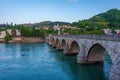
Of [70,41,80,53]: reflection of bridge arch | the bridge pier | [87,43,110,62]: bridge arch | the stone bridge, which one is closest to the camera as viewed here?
the bridge pier

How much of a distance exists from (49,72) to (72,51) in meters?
19.7

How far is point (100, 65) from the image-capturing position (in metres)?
34.7

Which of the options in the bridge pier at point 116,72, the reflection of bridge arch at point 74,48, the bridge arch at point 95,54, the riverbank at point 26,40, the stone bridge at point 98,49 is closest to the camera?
the bridge pier at point 116,72

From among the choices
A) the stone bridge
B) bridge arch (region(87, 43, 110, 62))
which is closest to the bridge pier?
the stone bridge

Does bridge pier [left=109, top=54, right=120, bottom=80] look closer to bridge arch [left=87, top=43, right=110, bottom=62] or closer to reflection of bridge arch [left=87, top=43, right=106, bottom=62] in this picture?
bridge arch [left=87, top=43, right=110, bottom=62]

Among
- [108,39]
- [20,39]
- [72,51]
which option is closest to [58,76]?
[108,39]

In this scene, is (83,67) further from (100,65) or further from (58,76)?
(58,76)

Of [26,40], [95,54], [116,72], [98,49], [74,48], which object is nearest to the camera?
[116,72]

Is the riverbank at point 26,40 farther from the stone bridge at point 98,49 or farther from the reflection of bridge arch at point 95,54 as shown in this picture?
the reflection of bridge arch at point 95,54

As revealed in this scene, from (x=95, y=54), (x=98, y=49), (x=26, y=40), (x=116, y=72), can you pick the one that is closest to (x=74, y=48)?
(x=95, y=54)

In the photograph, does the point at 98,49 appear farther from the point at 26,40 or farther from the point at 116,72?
the point at 26,40

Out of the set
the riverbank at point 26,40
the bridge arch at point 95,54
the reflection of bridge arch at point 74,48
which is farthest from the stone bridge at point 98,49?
the riverbank at point 26,40

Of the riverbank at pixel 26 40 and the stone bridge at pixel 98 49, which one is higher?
the stone bridge at pixel 98 49

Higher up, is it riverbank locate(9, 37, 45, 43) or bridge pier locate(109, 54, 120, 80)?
bridge pier locate(109, 54, 120, 80)
